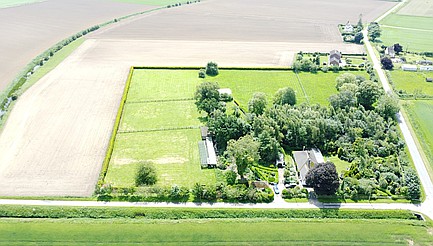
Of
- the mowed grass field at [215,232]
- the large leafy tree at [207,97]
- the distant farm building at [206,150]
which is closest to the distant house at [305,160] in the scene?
the mowed grass field at [215,232]

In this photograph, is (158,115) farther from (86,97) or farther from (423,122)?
(423,122)

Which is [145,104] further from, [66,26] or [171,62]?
[66,26]

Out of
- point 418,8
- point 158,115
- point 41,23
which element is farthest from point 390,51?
point 41,23

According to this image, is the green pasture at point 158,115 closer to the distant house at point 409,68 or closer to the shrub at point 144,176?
the shrub at point 144,176

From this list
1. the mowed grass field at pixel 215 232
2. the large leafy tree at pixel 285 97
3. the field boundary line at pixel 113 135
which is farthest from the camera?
the large leafy tree at pixel 285 97

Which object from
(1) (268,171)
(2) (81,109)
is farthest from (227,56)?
(1) (268,171)

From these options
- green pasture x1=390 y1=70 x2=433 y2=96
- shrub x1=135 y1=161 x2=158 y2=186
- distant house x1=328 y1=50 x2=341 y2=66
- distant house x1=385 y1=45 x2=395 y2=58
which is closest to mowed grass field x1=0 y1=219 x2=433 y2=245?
shrub x1=135 y1=161 x2=158 y2=186

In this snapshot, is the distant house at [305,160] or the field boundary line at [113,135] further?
the distant house at [305,160]
